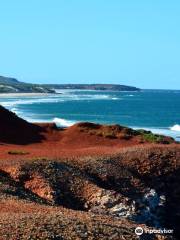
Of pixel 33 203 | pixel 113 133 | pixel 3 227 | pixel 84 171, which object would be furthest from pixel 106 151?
pixel 3 227

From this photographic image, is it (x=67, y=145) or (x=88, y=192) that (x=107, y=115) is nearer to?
(x=67, y=145)

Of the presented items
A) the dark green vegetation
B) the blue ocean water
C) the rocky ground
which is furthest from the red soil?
the blue ocean water

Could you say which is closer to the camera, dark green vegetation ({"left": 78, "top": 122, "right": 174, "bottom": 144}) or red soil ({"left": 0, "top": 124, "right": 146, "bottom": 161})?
red soil ({"left": 0, "top": 124, "right": 146, "bottom": 161})

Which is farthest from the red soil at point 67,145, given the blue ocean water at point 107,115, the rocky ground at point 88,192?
the blue ocean water at point 107,115

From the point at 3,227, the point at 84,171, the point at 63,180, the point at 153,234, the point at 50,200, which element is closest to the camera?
the point at 3,227

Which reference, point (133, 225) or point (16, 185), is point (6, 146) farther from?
point (133, 225)

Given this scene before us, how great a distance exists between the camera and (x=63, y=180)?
26.1 metres

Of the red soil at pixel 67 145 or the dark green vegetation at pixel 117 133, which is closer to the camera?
the red soil at pixel 67 145

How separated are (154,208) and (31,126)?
55.6 feet

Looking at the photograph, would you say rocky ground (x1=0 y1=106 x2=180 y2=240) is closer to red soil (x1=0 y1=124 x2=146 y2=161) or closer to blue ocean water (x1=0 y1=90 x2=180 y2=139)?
red soil (x1=0 y1=124 x2=146 y2=161)

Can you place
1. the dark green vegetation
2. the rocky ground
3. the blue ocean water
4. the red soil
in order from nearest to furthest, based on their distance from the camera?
1. the rocky ground
2. the red soil
3. the dark green vegetation
4. the blue ocean water

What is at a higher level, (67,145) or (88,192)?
(67,145)

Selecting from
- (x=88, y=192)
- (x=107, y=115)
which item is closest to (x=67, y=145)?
(x=88, y=192)

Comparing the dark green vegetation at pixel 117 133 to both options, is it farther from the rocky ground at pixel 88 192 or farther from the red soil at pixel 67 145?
the rocky ground at pixel 88 192
